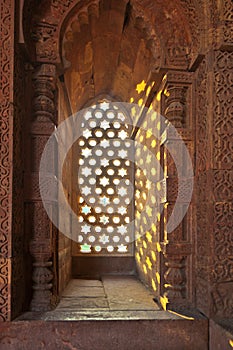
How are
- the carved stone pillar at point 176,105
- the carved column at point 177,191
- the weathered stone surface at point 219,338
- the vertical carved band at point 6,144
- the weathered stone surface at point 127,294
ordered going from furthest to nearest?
1. the weathered stone surface at point 127,294
2. the carved stone pillar at point 176,105
3. the carved column at point 177,191
4. the vertical carved band at point 6,144
5. the weathered stone surface at point 219,338

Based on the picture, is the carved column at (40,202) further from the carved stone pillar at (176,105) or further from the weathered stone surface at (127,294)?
the carved stone pillar at (176,105)

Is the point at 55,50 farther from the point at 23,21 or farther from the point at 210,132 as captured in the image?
the point at 210,132

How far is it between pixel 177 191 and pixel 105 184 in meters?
2.96

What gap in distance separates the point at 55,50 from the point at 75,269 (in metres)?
3.88

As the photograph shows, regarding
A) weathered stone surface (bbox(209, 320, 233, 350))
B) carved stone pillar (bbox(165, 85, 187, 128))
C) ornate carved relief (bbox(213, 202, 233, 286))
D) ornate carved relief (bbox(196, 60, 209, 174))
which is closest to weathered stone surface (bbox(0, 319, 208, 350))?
weathered stone surface (bbox(209, 320, 233, 350))

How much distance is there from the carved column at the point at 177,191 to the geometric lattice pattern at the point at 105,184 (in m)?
2.70

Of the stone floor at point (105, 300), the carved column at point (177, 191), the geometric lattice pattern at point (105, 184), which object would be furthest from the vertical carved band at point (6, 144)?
the geometric lattice pattern at point (105, 184)

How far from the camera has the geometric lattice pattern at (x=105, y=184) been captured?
641 centimetres

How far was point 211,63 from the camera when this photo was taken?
11.1 ft

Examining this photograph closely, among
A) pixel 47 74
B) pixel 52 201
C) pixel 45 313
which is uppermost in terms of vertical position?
pixel 47 74

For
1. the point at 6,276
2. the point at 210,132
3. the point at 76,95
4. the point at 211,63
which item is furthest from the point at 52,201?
the point at 76,95

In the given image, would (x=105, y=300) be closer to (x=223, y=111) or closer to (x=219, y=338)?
(x=219, y=338)

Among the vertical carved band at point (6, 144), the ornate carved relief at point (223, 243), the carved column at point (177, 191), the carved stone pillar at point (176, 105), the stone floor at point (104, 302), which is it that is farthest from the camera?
the carved stone pillar at point (176, 105)

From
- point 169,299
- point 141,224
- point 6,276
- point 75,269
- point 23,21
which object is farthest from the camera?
point 75,269
